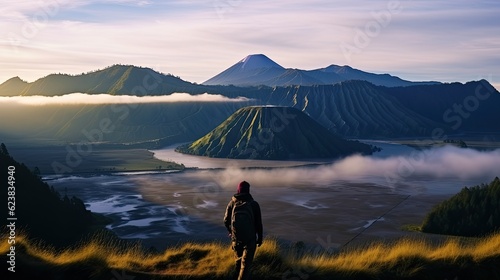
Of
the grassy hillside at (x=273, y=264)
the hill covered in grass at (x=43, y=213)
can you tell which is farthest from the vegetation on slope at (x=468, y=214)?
the grassy hillside at (x=273, y=264)

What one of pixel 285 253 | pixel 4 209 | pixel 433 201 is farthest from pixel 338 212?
pixel 285 253

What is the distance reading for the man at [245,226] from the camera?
17.0 meters

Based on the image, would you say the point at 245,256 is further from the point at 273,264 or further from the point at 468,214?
the point at 468,214

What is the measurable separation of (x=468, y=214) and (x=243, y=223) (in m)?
83.2

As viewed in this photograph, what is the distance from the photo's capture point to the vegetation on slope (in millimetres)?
85688

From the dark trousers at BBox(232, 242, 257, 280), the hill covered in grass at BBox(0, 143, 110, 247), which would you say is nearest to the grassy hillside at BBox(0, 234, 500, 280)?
the dark trousers at BBox(232, 242, 257, 280)

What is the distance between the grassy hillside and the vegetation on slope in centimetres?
7031

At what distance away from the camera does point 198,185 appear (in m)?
140

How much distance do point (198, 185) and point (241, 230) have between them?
124 metres

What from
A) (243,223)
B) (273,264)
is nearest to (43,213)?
(273,264)

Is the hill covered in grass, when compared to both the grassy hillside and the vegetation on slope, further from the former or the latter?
the vegetation on slope

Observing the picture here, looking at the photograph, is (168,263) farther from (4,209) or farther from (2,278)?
(4,209)

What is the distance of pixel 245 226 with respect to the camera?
1695 centimetres

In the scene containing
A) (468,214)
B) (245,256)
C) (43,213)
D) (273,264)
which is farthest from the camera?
(468,214)
